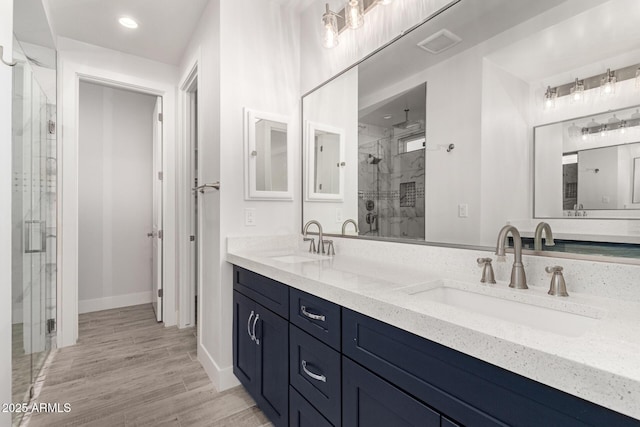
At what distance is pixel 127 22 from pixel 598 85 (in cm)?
297

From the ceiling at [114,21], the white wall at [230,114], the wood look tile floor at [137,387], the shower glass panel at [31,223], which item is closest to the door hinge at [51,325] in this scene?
the shower glass panel at [31,223]

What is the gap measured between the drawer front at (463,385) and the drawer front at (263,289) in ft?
1.66

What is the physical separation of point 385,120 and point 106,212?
11.2 ft

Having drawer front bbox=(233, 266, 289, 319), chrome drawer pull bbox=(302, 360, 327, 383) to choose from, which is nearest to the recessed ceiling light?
drawer front bbox=(233, 266, 289, 319)

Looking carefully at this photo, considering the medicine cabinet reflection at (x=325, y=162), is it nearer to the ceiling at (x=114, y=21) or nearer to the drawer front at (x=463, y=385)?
the ceiling at (x=114, y=21)

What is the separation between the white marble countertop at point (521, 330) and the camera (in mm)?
490

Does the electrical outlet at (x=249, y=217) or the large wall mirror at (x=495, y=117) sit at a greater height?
the large wall mirror at (x=495, y=117)

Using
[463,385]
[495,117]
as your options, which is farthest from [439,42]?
[463,385]

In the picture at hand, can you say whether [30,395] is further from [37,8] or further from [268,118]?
[37,8]

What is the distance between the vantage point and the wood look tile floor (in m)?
1.65

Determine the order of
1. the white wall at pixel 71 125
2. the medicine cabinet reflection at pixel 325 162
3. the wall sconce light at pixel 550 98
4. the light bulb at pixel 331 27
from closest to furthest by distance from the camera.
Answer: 1. the wall sconce light at pixel 550 98
2. the light bulb at pixel 331 27
3. the medicine cabinet reflection at pixel 325 162
4. the white wall at pixel 71 125

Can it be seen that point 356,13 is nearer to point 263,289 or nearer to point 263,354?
point 263,289

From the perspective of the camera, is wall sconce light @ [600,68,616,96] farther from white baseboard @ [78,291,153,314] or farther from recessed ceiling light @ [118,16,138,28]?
white baseboard @ [78,291,153,314]

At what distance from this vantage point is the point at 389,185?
5.37ft
